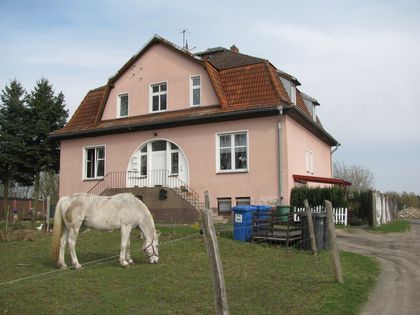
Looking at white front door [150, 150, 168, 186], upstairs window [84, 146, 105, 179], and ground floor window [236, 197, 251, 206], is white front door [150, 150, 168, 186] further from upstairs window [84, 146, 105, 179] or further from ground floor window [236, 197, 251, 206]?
ground floor window [236, 197, 251, 206]

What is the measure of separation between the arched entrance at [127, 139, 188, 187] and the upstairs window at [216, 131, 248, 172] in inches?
79.9

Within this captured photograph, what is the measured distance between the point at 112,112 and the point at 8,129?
1107 centimetres

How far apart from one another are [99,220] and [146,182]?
1417 centimetres

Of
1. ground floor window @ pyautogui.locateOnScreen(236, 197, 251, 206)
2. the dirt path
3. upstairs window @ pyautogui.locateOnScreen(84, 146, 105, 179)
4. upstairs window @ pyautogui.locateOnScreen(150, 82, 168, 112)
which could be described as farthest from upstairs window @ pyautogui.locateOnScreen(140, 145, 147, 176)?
the dirt path

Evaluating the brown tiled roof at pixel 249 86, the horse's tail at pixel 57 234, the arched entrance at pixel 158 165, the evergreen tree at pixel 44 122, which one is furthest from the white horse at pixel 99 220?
the evergreen tree at pixel 44 122

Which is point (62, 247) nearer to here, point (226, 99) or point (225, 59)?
point (226, 99)

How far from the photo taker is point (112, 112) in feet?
86.3

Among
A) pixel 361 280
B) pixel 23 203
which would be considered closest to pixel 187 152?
pixel 361 280

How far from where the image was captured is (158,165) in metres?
24.5

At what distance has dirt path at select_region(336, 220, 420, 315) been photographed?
7.58 meters

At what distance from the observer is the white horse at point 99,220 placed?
10.4m

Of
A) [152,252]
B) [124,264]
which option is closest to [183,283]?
[124,264]

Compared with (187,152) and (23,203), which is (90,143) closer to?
(187,152)

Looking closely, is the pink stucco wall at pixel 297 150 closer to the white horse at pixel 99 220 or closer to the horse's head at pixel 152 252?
the horse's head at pixel 152 252
